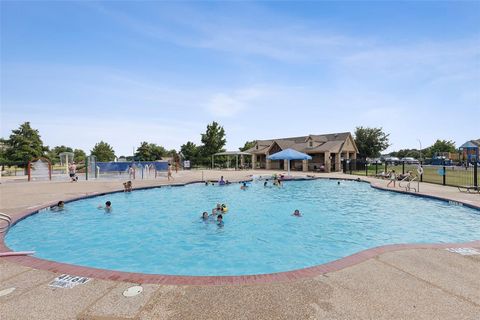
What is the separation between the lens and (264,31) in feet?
46.1

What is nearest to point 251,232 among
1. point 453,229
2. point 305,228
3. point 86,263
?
point 305,228

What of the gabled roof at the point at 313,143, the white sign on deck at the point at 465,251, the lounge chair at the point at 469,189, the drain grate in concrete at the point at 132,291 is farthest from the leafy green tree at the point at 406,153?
the drain grate in concrete at the point at 132,291

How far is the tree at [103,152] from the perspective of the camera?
62.8 meters

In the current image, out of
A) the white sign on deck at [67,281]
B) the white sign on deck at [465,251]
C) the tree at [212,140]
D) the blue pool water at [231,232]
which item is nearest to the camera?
the white sign on deck at [67,281]

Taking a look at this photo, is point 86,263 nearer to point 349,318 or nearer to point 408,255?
point 349,318

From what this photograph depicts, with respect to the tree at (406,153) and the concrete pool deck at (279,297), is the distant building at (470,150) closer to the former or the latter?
the tree at (406,153)

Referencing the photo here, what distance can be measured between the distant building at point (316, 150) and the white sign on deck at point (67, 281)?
103 ft

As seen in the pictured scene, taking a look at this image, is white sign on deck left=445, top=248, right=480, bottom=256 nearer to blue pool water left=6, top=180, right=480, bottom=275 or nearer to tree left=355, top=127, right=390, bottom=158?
blue pool water left=6, top=180, right=480, bottom=275

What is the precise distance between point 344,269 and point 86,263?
21.6ft

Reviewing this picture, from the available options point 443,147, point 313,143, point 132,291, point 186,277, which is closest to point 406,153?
point 443,147

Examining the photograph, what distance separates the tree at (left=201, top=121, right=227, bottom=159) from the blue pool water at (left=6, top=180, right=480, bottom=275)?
31.5 meters

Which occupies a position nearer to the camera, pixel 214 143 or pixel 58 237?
pixel 58 237

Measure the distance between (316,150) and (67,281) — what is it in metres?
33.8

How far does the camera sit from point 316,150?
35.0m
